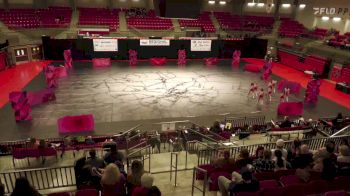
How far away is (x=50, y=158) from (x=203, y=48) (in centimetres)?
2137

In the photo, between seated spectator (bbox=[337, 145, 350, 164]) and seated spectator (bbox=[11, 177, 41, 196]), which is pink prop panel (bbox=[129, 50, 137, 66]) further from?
seated spectator (bbox=[11, 177, 41, 196])

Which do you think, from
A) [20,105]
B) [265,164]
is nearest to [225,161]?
[265,164]

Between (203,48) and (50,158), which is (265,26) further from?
(50,158)

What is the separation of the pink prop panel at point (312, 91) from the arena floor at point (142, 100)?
49 centimetres

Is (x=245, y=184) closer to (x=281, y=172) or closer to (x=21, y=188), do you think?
(x=281, y=172)

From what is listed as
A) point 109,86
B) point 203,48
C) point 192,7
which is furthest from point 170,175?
point 203,48

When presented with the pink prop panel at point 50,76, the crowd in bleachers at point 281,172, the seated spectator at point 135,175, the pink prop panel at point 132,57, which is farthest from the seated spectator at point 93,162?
the pink prop panel at point 132,57

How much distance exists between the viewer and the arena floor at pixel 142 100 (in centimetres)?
1399

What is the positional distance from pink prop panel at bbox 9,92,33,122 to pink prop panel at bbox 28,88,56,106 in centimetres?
178

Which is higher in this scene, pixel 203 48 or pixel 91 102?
pixel 203 48

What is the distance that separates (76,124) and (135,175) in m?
8.29

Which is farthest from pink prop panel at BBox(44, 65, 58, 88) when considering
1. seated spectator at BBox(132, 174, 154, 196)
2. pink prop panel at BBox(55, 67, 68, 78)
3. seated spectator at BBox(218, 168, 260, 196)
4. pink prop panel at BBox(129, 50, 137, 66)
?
seated spectator at BBox(218, 168, 260, 196)

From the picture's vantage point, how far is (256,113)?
1561 cm

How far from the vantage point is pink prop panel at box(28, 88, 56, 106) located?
610 inches
